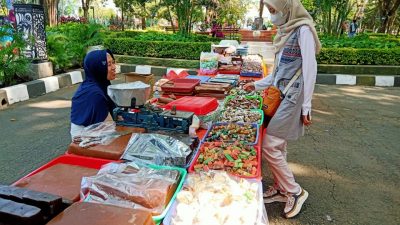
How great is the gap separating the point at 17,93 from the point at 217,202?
18.0 ft

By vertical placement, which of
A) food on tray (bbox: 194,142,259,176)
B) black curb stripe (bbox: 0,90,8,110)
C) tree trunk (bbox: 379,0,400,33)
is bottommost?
black curb stripe (bbox: 0,90,8,110)

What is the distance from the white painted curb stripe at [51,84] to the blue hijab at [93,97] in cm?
470

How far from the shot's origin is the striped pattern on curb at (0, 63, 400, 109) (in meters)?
5.88

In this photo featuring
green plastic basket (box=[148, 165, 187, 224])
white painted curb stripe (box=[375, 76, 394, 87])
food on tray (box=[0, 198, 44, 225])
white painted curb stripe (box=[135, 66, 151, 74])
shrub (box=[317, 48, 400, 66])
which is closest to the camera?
food on tray (box=[0, 198, 44, 225])

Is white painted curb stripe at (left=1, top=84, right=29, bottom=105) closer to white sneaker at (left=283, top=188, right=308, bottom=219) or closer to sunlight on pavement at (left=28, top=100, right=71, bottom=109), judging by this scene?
sunlight on pavement at (left=28, top=100, right=71, bottom=109)

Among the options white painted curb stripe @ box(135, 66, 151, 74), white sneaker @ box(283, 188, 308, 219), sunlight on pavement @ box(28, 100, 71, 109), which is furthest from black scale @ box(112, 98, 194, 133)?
white painted curb stripe @ box(135, 66, 151, 74)

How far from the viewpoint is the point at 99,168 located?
5.95 feet

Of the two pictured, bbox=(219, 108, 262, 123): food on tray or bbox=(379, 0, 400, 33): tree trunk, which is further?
bbox=(379, 0, 400, 33): tree trunk

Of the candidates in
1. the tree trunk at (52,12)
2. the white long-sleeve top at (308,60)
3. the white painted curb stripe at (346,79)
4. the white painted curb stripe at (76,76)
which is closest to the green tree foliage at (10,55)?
the white painted curb stripe at (76,76)

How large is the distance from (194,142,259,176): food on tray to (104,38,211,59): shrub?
291 inches

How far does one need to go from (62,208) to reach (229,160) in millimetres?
926

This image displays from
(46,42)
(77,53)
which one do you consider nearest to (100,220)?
(46,42)

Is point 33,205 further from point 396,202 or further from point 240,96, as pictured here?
point 396,202

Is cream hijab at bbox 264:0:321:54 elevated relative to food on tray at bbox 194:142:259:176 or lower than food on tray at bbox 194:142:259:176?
elevated
